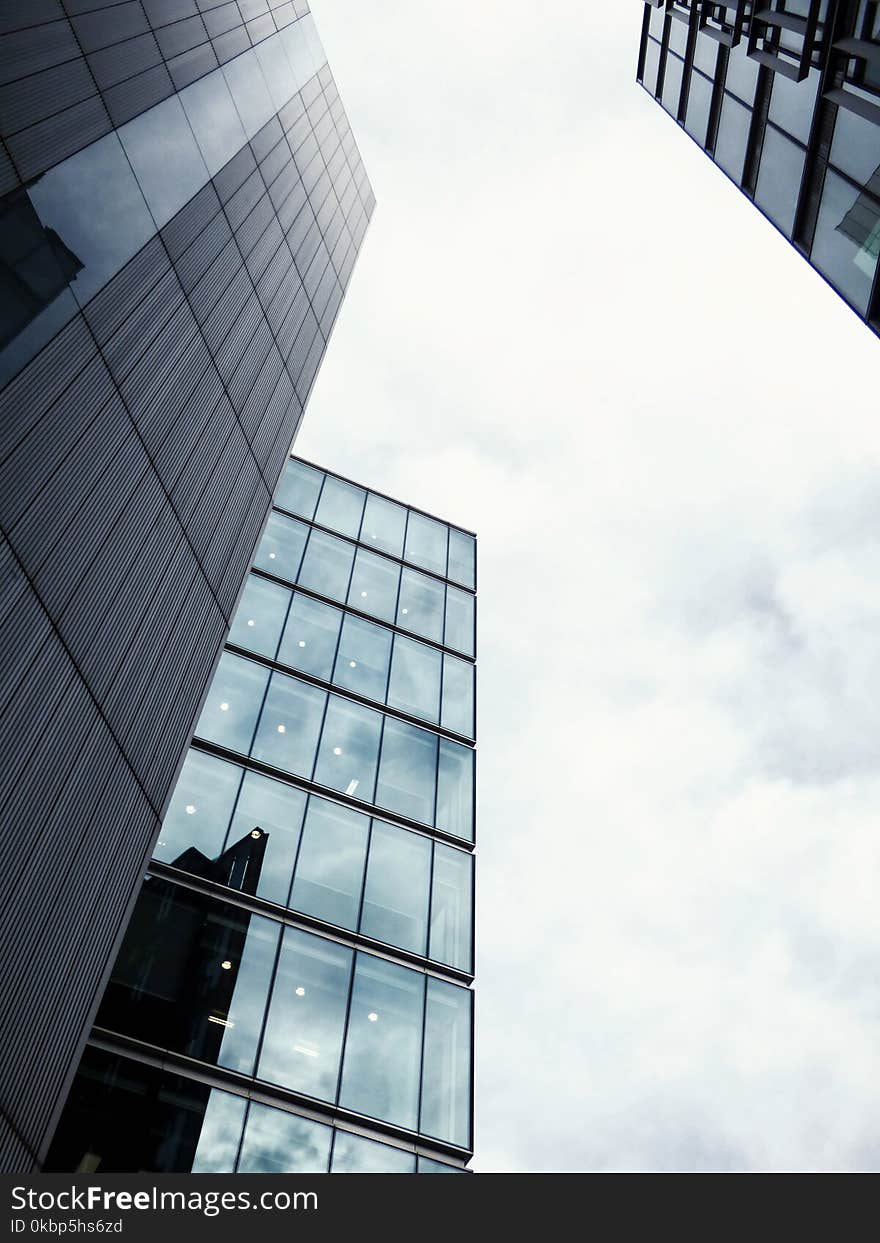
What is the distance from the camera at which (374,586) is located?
1092 inches

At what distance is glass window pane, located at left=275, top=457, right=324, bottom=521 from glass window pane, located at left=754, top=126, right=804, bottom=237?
1660 centimetres

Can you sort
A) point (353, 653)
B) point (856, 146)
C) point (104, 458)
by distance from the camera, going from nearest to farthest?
1. point (104, 458)
2. point (856, 146)
3. point (353, 653)

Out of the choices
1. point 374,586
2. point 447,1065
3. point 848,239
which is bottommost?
point 447,1065

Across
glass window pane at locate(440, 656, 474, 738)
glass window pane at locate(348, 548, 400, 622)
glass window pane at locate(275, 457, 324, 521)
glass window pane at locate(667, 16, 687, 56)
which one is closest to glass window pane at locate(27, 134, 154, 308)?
glass window pane at locate(348, 548, 400, 622)

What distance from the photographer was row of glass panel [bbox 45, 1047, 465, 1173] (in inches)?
496

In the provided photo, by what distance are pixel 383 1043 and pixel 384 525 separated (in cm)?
1841

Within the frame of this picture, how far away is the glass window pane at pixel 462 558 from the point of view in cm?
3119

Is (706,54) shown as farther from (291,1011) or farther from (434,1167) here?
(434,1167)

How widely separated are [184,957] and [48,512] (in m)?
9.13

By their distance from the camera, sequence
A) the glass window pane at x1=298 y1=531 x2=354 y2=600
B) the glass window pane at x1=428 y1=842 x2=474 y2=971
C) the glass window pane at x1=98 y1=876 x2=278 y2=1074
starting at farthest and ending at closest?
the glass window pane at x1=298 y1=531 x2=354 y2=600 → the glass window pane at x1=428 y1=842 x2=474 y2=971 → the glass window pane at x1=98 y1=876 x2=278 y2=1074

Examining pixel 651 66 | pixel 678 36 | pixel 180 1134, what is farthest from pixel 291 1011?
pixel 651 66

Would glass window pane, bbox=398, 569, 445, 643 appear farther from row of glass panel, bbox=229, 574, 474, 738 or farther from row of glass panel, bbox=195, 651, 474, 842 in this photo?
row of glass panel, bbox=195, 651, 474, 842

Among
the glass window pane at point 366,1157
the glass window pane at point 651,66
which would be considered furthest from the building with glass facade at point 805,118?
the glass window pane at point 366,1157
